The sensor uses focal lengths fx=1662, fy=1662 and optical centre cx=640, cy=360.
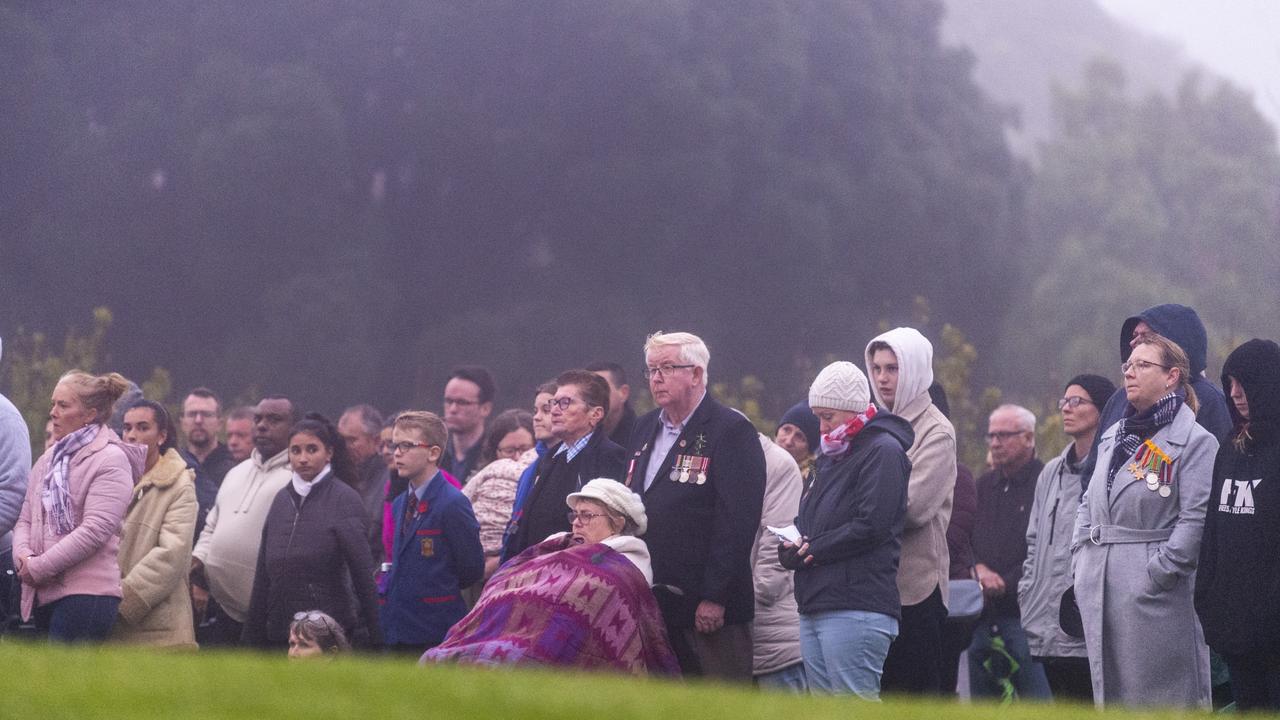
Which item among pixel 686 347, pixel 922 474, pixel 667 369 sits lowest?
pixel 922 474

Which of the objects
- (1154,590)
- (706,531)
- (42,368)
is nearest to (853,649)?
(706,531)

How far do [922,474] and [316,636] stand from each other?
3.07 metres

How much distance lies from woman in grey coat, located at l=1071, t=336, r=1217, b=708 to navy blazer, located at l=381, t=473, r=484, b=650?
307 centimetres

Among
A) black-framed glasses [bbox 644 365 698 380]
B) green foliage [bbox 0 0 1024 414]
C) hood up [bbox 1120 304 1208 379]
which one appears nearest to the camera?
hood up [bbox 1120 304 1208 379]

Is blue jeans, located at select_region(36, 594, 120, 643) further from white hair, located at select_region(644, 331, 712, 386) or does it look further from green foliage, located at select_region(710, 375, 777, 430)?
green foliage, located at select_region(710, 375, 777, 430)

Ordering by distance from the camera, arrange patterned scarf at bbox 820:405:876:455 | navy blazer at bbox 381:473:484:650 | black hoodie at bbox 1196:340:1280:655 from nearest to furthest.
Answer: black hoodie at bbox 1196:340:1280:655 < patterned scarf at bbox 820:405:876:455 < navy blazer at bbox 381:473:484:650

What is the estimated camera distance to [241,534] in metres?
9.48

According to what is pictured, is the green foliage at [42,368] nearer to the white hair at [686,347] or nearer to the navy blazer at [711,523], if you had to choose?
the white hair at [686,347]

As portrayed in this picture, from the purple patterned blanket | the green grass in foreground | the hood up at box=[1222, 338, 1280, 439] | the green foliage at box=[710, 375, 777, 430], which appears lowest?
the purple patterned blanket

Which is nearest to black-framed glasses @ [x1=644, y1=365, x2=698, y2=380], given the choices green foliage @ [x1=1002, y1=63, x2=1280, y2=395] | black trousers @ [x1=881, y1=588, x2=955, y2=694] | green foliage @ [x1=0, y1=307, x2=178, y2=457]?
black trousers @ [x1=881, y1=588, x2=955, y2=694]

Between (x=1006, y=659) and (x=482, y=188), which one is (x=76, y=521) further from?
(x=482, y=188)

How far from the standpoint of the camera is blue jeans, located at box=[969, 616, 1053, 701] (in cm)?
970

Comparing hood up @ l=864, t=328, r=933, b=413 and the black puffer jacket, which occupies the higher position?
hood up @ l=864, t=328, r=933, b=413

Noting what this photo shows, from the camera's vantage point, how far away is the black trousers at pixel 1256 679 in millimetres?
6168
